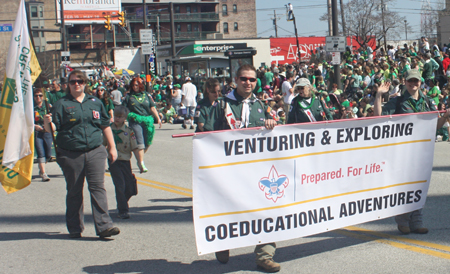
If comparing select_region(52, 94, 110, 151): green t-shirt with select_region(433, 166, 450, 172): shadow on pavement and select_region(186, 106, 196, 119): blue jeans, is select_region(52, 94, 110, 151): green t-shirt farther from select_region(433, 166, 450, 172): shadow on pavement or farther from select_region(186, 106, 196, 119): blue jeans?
select_region(186, 106, 196, 119): blue jeans

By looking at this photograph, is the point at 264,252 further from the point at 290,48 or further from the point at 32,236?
the point at 290,48

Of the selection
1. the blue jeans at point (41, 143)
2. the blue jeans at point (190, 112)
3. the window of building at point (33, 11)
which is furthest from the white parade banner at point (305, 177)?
the window of building at point (33, 11)

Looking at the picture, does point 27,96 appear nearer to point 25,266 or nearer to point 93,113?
point 93,113

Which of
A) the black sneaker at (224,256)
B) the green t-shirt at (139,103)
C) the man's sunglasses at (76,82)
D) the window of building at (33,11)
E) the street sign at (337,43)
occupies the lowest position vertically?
the black sneaker at (224,256)

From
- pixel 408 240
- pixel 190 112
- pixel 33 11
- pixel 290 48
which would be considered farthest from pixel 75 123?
pixel 33 11

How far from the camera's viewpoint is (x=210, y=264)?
5086 mm

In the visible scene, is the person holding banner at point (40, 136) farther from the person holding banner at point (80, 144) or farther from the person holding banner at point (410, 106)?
the person holding banner at point (410, 106)

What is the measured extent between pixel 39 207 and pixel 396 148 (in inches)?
215

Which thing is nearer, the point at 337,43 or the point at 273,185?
the point at 273,185

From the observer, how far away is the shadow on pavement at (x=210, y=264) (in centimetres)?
493

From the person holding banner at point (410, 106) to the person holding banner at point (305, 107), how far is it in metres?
0.75

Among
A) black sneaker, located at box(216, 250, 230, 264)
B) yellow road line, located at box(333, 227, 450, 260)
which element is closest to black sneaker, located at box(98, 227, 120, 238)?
black sneaker, located at box(216, 250, 230, 264)

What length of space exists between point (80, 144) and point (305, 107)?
2.64 metres

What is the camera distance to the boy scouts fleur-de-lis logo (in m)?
4.79
